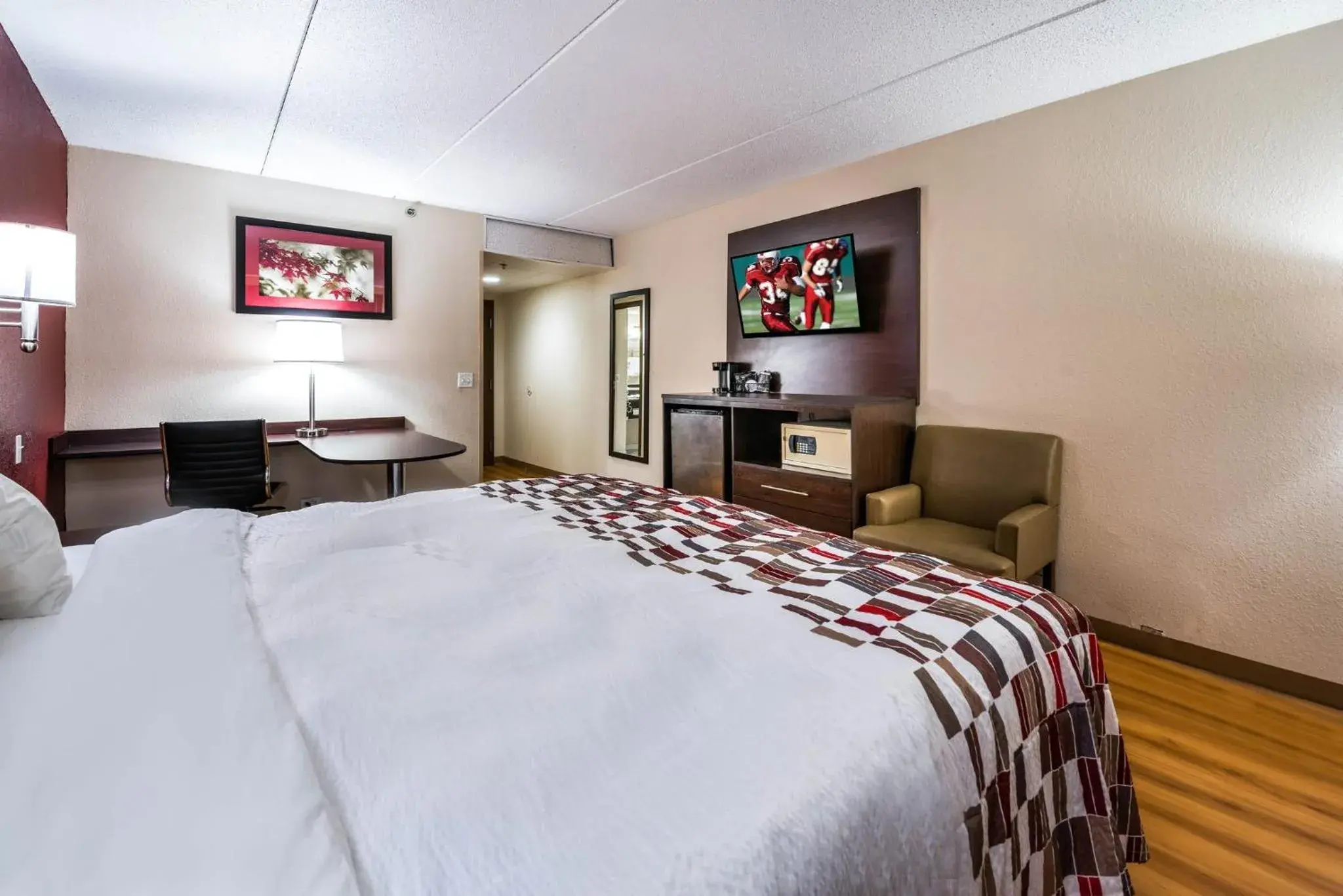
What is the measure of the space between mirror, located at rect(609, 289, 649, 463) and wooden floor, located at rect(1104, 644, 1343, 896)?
3.98m

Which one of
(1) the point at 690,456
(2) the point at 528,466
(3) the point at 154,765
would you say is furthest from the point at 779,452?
(2) the point at 528,466

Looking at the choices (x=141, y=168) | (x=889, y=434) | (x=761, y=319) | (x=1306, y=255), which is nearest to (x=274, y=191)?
(x=141, y=168)

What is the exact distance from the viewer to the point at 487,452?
7.97 meters

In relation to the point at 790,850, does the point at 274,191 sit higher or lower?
higher

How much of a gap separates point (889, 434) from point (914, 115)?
5.49 feet

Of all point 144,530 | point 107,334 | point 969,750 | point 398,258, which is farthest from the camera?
point 398,258

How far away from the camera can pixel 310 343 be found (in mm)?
3971

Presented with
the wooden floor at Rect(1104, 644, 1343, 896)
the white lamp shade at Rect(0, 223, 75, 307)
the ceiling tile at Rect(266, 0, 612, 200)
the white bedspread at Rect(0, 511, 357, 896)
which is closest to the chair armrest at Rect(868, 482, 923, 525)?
the wooden floor at Rect(1104, 644, 1343, 896)

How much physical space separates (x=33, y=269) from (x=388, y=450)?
1711mm

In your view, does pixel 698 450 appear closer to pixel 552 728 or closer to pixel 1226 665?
pixel 1226 665

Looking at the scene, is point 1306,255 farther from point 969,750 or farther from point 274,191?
point 274,191

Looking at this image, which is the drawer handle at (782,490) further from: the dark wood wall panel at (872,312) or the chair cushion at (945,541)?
the dark wood wall panel at (872,312)

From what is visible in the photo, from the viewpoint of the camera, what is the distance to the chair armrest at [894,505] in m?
3.12

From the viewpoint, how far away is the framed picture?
4082mm
